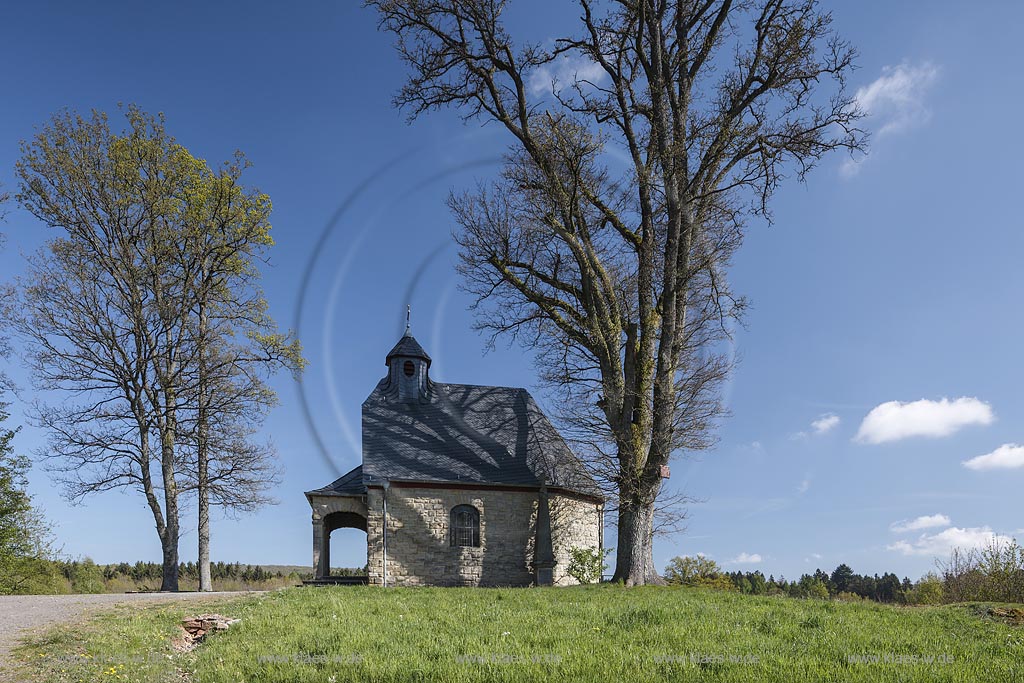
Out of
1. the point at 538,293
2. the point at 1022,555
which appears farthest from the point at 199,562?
the point at 1022,555

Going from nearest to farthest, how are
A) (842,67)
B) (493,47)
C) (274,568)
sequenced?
(842,67)
(493,47)
(274,568)

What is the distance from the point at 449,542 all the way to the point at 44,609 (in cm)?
1062

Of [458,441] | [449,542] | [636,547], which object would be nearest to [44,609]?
[449,542]

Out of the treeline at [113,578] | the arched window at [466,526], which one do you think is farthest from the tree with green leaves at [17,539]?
the arched window at [466,526]

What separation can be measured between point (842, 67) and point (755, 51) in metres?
2.30

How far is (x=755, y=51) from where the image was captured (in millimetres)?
19094

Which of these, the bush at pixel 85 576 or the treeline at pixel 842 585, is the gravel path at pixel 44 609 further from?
the treeline at pixel 842 585

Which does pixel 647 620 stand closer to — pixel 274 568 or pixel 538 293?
pixel 538 293

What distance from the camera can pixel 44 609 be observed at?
1424cm

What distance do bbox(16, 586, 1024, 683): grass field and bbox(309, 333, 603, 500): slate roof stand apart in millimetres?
8829

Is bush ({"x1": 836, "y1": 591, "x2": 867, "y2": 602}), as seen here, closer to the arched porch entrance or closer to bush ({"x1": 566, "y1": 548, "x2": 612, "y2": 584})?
bush ({"x1": 566, "y1": 548, "x2": 612, "y2": 584})

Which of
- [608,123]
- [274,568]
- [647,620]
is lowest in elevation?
[274,568]

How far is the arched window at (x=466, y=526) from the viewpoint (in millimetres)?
22016

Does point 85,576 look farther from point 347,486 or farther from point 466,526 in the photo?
point 466,526
